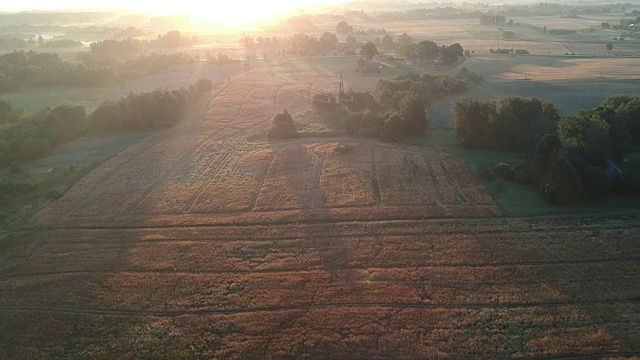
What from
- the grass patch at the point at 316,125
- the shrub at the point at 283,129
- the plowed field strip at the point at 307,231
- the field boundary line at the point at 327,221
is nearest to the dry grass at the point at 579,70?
the grass patch at the point at 316,125

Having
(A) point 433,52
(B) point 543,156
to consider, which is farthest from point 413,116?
(A) point 433,52

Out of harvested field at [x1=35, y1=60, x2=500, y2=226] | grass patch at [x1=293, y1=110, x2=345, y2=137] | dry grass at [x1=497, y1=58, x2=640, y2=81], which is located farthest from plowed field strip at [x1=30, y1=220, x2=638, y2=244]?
dry grass at [x1=497, y1=58, x2=640, y2=81]

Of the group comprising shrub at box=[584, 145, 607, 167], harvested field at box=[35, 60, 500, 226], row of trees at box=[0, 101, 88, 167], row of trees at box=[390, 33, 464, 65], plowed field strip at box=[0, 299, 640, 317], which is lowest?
plowed field strip at box=[0, 299, 640, 317]

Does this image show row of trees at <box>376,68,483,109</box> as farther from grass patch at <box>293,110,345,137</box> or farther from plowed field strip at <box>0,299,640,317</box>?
plowed field strip at <box>0,299,640,317</box>

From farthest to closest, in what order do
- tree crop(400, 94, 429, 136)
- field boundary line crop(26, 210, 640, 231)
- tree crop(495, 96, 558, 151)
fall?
tree crop(400, 94, 429, 136), tree crop(495, 96, 558, 151), field boundary line crop(26, 210, 640, 231)

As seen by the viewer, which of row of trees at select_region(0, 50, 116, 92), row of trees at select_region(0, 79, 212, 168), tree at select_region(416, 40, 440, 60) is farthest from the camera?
tree at select_region(416, 40, 440, 60)

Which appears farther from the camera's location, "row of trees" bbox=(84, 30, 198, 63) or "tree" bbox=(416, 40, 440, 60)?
"row of trees" bbox=(84, 30, 198, 63)
